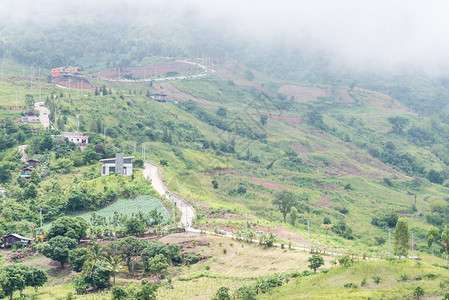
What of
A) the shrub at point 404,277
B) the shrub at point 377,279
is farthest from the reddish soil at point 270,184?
the shrub at point 404,277

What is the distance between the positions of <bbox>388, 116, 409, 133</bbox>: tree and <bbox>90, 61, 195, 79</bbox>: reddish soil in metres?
75.5

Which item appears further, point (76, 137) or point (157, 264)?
point (76, 137)

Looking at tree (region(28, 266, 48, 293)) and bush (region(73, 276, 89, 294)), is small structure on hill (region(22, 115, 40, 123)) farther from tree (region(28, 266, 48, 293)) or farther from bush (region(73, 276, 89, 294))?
bush (region(73, 276, 89, 294))

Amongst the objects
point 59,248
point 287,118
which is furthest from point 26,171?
point 287,118

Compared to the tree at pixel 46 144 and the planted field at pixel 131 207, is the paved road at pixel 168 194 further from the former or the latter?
the tree at pixel 46 144

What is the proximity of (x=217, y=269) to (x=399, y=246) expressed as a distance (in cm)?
1640

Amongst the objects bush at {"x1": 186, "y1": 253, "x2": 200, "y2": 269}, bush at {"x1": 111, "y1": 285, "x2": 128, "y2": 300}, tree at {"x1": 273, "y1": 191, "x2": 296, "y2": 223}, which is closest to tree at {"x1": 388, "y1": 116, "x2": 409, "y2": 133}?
tree at {"x1": 273, "y1": 191, "x2": 296, "y2": 223}

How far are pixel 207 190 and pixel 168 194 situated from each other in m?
12.1

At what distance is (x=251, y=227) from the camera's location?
56219 mm

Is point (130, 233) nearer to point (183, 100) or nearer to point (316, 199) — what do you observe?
point (316, 199)

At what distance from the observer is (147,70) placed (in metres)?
174

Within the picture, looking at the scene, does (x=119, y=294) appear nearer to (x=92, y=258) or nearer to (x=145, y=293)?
(x=145, y=293)

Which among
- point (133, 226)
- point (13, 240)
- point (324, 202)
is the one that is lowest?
point (324, 202)

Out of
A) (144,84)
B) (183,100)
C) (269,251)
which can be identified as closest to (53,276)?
(269,251)
